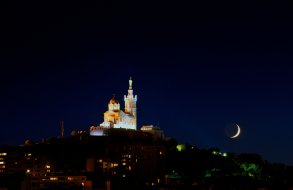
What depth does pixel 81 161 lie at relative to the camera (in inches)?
2389

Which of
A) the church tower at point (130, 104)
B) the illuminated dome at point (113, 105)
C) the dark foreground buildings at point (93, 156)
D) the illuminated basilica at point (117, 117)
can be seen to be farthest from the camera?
the church tower at point (130, 104)

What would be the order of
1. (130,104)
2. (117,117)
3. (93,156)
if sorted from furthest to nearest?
(130,104) < (117,117) < (93,156)

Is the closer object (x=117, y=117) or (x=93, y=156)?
(x=93, y=156)

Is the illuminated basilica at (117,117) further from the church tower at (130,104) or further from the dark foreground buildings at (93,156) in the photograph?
the dark foreground buildings at (93,156)

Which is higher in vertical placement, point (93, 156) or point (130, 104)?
point (130, 104)

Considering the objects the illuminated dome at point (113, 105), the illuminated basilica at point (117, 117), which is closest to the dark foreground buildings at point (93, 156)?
the illuminated basilica at point (117, 117)

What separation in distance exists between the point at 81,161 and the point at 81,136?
9.08m

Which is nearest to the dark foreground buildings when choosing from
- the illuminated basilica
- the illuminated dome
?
the illuminated basilica

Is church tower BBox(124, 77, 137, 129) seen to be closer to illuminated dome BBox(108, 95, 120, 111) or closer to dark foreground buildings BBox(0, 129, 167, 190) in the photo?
illuminated dome BBox(108, 95, 120, 111)

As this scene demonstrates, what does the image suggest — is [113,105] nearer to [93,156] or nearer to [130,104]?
[130,104]

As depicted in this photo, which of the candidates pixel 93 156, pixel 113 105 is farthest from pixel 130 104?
pixel 93 156

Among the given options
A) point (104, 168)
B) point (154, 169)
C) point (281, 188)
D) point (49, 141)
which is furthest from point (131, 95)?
point (281, 188)

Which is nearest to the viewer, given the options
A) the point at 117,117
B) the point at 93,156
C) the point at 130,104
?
the point at 93,156

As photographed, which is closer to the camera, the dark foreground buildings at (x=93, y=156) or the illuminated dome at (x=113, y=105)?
the dark foreground buildings at (x=93, y=156)
